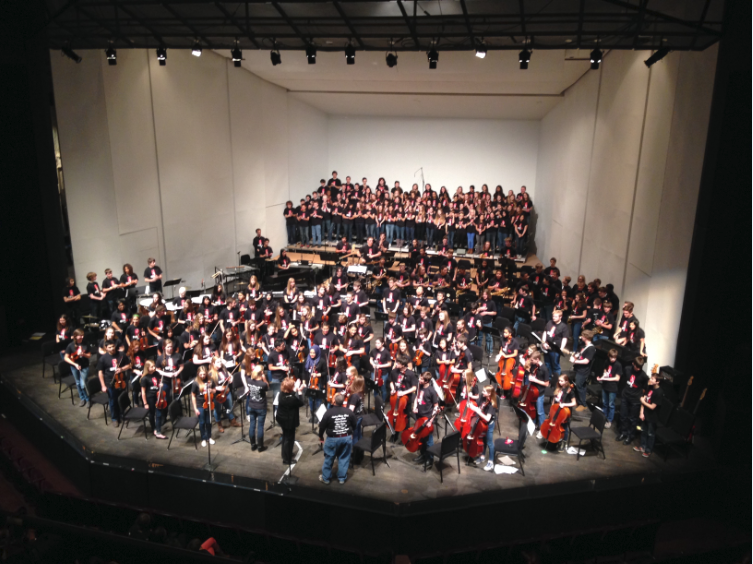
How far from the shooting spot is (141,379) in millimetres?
9188

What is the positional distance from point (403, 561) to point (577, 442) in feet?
15.1

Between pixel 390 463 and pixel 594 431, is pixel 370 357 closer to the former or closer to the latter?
pixel 390 463

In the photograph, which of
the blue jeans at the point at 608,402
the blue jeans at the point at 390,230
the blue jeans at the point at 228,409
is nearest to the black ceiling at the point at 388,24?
the blue jeans at the point at 608,402

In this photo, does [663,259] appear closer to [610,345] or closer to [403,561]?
[610,345]

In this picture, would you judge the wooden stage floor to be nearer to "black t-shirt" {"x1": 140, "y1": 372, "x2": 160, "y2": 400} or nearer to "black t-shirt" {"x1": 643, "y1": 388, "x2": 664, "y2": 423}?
"black t-shirt" {"x1": 643, "y1": 388, "x2": 664, "y2": 423}

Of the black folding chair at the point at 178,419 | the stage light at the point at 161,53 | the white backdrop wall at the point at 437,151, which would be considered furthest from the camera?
the white backdrop wall at the point at 437,151

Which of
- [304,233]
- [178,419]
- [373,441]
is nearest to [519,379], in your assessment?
[373,441]

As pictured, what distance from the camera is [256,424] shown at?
9.16 metres

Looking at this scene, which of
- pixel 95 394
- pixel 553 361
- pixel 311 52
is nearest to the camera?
pixel 95 394

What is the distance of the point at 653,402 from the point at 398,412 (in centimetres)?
386

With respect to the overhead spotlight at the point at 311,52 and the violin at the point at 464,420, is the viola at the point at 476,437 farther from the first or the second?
the overhead spotlight at the point at 311,52

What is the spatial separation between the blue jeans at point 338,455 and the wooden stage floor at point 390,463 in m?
0.17

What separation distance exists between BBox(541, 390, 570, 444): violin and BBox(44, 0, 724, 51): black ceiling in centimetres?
601

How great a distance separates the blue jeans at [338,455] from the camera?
26.1 ft
